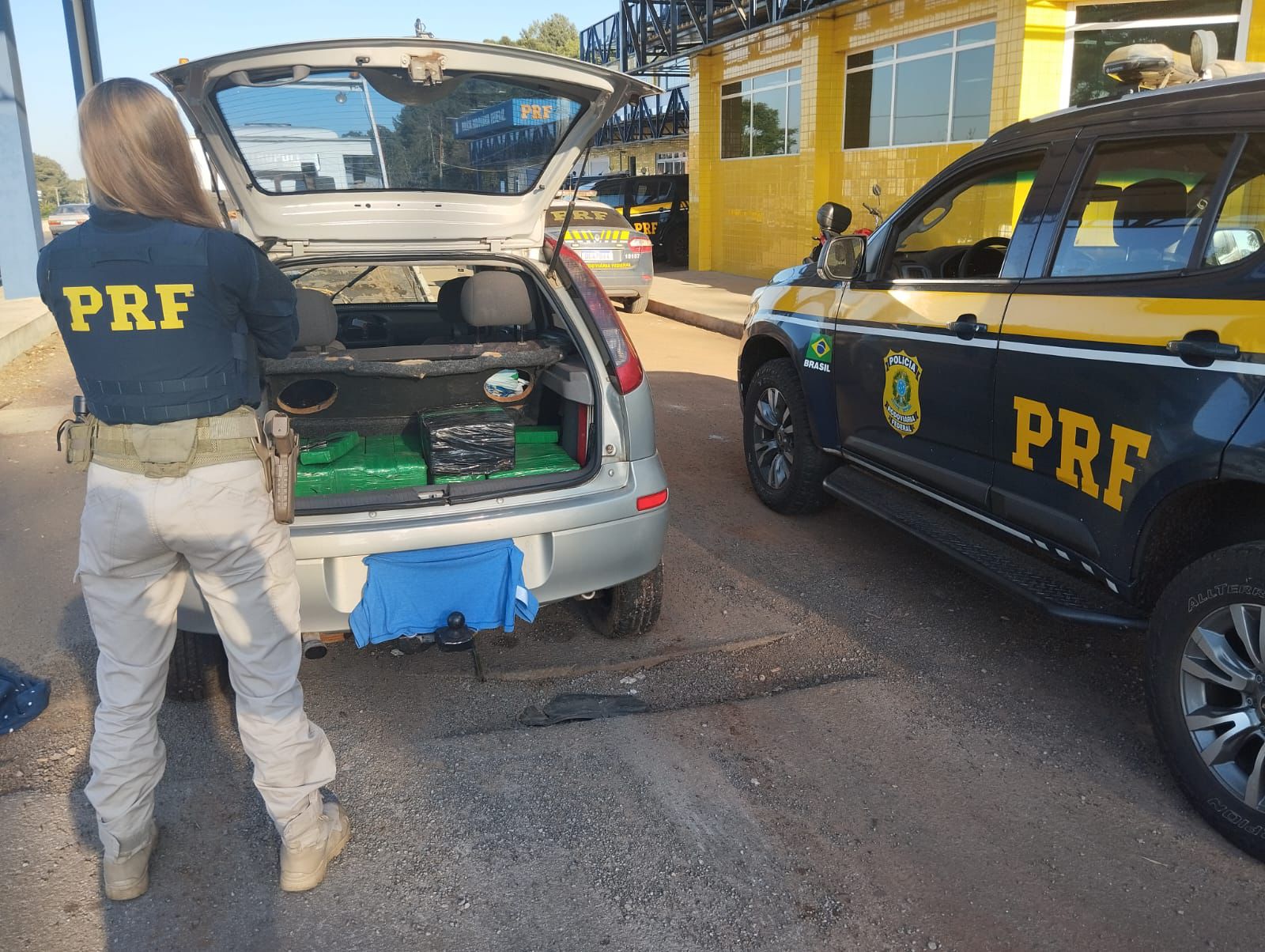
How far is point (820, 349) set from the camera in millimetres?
4945

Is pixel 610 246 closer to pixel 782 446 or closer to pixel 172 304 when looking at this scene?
pixel 782 446

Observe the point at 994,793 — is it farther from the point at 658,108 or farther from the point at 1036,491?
the point at 658,108

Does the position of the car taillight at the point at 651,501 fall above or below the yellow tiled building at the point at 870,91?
below

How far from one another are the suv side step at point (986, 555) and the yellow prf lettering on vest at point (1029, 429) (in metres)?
0.39

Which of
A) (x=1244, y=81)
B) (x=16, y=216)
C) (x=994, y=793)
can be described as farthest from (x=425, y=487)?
(x=16, y=216)

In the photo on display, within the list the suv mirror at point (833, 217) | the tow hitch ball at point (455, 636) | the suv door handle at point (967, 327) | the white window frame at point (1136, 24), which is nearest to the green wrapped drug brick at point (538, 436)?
the tow hitch ball at point (455, 636)

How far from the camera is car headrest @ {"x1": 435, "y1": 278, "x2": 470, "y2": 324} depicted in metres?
4.66

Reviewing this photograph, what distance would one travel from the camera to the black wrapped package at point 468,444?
3652mm

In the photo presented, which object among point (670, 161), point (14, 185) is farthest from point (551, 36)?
point (14, 185)

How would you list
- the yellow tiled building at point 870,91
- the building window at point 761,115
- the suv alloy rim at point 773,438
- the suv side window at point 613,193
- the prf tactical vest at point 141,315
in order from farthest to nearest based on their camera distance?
the suv side window at point 613,193 < the building window at point 761,115 < the yellow tiled building at point 870,91 < the suv alloy rim at point 773,438 < the prf tactical vest at point 141,315

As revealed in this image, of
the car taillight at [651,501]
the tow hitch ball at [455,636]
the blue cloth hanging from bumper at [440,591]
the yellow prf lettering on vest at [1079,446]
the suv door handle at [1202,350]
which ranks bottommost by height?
the tow hitch ball at [455,636]

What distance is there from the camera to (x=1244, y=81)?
2.98 meters

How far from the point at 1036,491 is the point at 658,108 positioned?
29.7 metres

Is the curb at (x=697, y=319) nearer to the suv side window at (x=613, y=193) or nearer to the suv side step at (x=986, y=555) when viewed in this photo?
the suv side window at (x=613, y=193)
